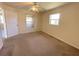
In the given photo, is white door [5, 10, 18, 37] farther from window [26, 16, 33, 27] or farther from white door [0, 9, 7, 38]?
window [26, 16, 33, 27]

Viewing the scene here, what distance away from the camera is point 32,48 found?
224 cm

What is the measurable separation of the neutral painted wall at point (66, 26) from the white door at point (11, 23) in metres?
0.73

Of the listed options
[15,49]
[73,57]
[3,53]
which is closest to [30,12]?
[15,49]

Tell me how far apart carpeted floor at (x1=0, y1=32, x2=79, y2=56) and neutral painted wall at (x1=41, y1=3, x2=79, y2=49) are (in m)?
0.19

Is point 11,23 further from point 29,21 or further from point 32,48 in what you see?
point 32,48

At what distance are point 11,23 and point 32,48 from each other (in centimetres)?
86

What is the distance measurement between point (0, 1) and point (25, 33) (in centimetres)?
91

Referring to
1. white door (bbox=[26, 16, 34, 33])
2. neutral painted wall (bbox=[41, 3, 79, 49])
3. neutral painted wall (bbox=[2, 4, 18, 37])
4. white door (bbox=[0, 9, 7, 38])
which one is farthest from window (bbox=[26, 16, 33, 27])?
white door (bbox=[0, 9, 7, 38])

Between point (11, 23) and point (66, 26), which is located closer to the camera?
point (11, 23)

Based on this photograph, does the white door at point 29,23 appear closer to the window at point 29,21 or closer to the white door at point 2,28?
the window at point 29,21

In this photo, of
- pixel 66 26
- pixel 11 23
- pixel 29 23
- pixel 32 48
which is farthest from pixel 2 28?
pixel 66 26

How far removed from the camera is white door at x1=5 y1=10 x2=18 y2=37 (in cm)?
185

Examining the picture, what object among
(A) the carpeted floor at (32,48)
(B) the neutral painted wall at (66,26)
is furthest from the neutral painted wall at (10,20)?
(B) the neutral painted wall at (66,26)

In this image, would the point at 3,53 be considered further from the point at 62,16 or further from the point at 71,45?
the point at 62,16
